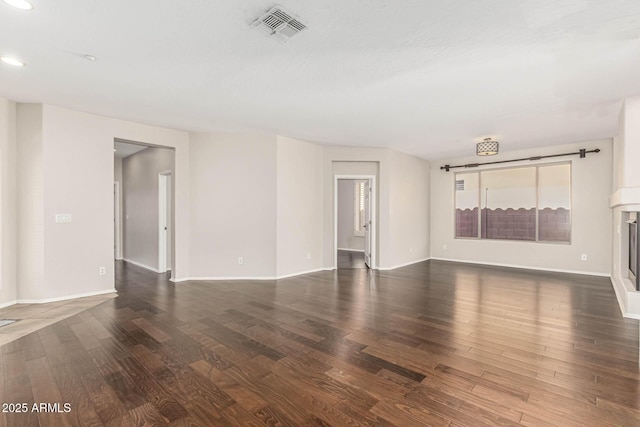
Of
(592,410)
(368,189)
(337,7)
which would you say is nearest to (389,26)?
(337,7)

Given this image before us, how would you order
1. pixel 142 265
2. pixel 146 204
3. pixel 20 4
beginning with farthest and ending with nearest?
1. pixel 142 265
2. pixel 146 204
3. pixel 20 4

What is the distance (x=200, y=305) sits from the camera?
397cm

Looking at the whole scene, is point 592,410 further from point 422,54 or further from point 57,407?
point 57,407

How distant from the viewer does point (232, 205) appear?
552cm

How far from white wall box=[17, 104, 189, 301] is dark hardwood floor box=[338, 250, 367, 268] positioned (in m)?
4.54

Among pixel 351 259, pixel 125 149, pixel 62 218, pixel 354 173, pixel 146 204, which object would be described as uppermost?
pixel 125 149

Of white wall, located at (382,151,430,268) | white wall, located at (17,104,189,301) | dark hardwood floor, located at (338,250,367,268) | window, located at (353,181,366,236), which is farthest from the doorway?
window, located at (353,181,366,236)

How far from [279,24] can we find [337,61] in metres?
0.73

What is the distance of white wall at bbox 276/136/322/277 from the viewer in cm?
566

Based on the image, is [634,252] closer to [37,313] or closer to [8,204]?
[37,313]

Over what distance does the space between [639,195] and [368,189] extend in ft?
13.9

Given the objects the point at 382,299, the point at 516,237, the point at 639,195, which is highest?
the point at 639,195

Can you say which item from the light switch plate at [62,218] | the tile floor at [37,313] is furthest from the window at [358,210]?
the light switch plate at [62,218]

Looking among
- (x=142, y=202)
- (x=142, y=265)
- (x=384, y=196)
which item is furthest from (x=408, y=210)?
(x=142, y=265)
